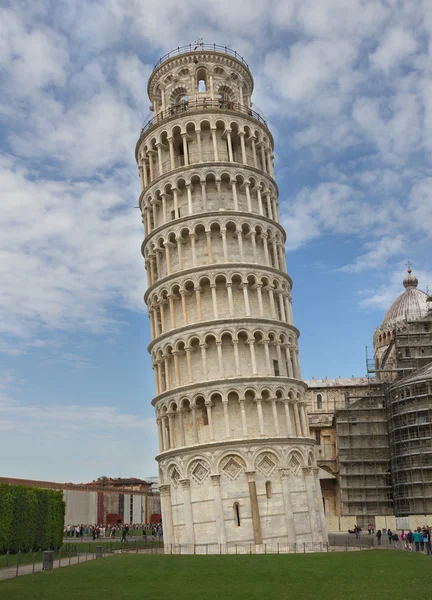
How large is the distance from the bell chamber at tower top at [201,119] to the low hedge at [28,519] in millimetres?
23929

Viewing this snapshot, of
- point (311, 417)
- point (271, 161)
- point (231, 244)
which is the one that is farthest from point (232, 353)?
point (311, 417)

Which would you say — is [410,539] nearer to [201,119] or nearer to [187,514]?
[187,514]

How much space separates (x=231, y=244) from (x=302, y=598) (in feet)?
94.9

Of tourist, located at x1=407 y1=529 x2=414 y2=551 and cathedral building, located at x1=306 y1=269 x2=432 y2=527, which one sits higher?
cathedral building, located at x1=306 y1=269 x2=432 y2=527

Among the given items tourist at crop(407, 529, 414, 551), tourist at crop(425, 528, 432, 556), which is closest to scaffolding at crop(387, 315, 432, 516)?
tourist at crop(407, 529, 414, 551)

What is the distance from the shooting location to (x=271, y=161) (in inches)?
1940

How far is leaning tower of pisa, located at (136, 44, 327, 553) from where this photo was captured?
37.9 metres

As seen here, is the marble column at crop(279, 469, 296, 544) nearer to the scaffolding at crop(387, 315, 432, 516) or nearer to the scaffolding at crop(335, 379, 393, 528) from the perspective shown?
the scaffolding at crop(387, 315, 432, 516)

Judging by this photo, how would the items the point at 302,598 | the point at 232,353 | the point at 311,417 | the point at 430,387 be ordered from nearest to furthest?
the point at 302,598
the point at 232,353
the point at 430,387
the point at 311,417

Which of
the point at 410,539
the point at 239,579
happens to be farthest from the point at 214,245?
the point at 239,579

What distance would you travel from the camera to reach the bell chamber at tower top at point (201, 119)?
45.7 m

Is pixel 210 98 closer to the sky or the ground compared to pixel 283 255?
closer to the sky

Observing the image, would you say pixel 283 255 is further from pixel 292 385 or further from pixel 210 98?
pixel 210 98

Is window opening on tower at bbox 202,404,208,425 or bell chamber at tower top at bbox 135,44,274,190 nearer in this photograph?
window opening on tower at bbox 202,404,208,425
